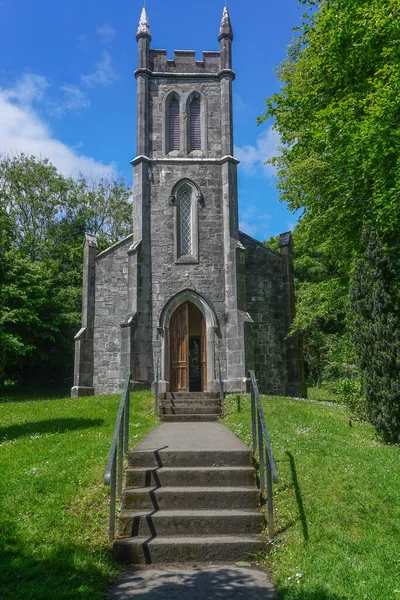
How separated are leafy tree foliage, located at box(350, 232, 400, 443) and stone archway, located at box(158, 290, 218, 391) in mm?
7550

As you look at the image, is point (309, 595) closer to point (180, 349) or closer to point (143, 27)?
point (180, 349)

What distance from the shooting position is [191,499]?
254 inches

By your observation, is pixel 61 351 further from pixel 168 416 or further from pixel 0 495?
pixel 0 495

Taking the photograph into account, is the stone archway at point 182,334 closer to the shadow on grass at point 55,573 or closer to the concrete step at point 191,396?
the concrete step at point 191,396

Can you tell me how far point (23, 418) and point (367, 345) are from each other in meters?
8.07

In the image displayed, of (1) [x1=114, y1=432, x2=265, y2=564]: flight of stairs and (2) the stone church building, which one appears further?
(2) the stone church building

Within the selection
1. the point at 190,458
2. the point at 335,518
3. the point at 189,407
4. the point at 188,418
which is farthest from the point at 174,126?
the point at 335,518

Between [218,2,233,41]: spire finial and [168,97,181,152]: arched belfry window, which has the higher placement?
[218,2,233,41]: spire finial

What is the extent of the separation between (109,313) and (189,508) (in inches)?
506

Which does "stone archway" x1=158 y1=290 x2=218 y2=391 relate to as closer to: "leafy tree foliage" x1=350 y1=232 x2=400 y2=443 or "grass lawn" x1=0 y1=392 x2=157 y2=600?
"grass lawn" x1=0 y1=392 x2=157 y2=600

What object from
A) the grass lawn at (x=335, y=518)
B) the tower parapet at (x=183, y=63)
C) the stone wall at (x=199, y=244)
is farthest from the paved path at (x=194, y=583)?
the tower parapet at (x=183, y=63)

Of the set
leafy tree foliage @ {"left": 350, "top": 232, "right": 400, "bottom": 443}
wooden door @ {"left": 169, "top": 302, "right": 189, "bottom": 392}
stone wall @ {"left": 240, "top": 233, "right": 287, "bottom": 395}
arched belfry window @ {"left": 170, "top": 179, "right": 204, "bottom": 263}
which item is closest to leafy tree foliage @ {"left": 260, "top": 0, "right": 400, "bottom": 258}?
leafy tree foliage @ {"left": 350, "top": 232, "right": 400, "bottom": 443}

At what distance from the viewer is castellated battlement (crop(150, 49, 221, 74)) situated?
61.6 feet

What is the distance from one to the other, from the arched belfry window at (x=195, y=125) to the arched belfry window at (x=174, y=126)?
0.43 meters
